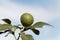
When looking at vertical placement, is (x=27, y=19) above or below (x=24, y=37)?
above

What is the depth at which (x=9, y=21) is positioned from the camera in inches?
129

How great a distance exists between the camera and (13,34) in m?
3.04

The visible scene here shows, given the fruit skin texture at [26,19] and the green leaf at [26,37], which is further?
the fruit skin texture at [26,19]

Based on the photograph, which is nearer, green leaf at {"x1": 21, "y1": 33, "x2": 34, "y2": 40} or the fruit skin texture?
green leaf at {"x1": 21, "y1": 33, "x2": 34, "y2": 40}

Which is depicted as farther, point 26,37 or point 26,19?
point 26,19

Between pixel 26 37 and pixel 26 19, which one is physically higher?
pixel 26 19

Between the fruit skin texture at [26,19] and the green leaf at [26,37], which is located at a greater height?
Result: the fruit skin texture at [26,19]

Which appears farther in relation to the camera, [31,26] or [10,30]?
[31,26]

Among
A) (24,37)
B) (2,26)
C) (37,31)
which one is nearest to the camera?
(24,37)

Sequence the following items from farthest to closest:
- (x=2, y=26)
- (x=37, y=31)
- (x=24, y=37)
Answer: (x=37, y=31), (x=2, y=26), (x=24, y=37)

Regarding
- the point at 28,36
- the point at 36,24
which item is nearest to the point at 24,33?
the point at 28,36

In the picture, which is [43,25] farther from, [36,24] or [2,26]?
[2,26]

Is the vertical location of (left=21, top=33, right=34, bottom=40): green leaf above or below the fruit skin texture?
below

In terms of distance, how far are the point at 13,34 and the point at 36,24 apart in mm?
438
